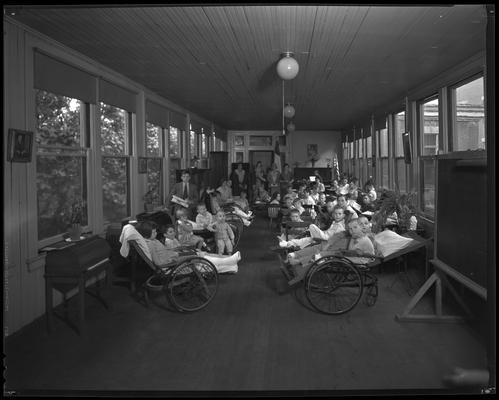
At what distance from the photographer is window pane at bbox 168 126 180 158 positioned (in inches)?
355

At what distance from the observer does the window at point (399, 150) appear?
8414 mm

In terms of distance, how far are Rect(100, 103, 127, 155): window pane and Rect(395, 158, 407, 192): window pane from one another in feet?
15.2

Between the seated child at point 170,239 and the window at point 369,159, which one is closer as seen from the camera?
the seated child at point 170,239

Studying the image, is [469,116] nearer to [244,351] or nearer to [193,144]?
[244,351]

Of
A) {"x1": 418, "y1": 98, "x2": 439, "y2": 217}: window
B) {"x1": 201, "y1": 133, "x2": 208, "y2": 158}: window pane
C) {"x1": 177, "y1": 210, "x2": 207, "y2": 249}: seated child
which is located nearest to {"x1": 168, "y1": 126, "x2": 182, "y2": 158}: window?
{"x1": 201, "y1": 133, "x2": 208, "y2": 158}: window pane

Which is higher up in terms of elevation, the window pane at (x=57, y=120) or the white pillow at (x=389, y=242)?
the window pane at (x=57, y=120)

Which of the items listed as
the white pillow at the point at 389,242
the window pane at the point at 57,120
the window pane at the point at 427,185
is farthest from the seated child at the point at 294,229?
the window pane at the point at 57,120

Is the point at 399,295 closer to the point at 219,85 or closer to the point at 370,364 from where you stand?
the point at 370,364

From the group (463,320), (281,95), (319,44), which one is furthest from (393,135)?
(463,320)

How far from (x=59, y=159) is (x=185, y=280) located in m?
1.67

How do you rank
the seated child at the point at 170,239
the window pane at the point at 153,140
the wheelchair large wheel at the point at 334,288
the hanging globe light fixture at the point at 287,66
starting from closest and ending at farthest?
the wheelchair large wheel at the point at 334,288
the hanging globe light fixture at the point at 287,66
the seated child at the point at 170,239
the window pane at the point at 153,140

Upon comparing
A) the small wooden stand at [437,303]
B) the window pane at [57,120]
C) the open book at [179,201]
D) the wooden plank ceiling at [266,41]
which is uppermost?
the wooden plank ceiling at [266,41]

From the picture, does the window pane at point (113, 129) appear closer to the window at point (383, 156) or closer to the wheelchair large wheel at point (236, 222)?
the wheelchair large wheel at point (236, 222)

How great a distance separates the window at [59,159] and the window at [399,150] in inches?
213
